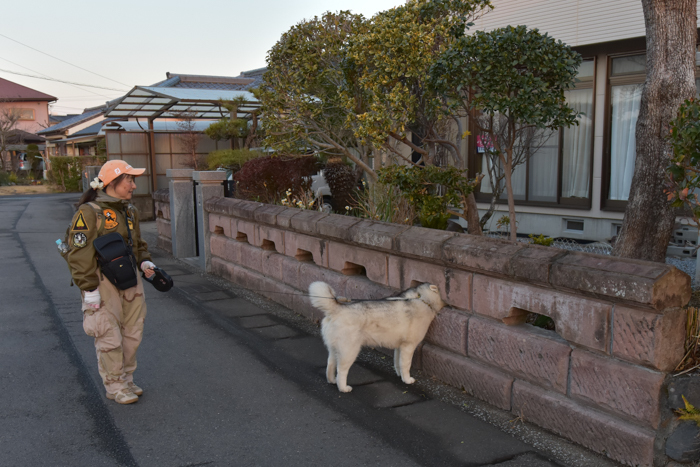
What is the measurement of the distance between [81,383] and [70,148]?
46.1m

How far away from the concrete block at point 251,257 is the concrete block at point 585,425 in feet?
16.7

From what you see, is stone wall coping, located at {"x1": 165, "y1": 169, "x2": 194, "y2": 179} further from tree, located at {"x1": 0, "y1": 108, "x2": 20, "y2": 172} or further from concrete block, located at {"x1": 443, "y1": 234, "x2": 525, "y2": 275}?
tree, located at {"x1": 0, "y1": 108, "x2": 20, "y2": 172}

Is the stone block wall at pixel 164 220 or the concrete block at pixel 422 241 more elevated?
the concrete block at pixel 422 241

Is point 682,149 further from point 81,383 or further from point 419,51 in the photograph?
point 81,383

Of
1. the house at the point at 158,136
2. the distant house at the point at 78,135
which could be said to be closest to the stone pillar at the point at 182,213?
the house at the point at 158,136

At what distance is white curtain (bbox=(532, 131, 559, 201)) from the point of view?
38.1 feet

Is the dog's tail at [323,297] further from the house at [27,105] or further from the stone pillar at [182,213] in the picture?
the house at [27,105]

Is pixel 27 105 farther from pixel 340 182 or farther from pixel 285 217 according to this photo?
pixel 285 217

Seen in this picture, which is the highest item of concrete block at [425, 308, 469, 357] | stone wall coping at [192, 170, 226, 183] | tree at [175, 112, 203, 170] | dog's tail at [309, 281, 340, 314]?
tree at [175, 112, 203, 170]

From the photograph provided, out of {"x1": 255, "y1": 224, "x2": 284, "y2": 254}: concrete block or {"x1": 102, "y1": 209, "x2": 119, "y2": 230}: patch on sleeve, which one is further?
{"x1": 255, "y1": 224, "x2": 284, "y2": 254}: concrete block

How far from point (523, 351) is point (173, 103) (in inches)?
587

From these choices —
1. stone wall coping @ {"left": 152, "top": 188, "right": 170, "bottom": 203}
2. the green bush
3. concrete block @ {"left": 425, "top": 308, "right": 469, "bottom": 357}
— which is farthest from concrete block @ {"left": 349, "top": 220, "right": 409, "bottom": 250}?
the green bush

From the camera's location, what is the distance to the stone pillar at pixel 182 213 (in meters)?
11.8

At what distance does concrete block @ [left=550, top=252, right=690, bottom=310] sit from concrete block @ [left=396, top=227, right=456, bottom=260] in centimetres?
124
